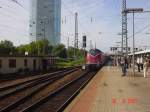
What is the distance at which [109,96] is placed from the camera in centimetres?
1686

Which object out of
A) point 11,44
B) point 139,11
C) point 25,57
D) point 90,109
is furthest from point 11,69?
point 11,44

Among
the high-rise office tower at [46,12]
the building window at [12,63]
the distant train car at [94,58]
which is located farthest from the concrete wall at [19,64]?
the distant train car at [94,58]

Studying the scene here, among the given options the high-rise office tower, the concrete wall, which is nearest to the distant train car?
the high-rise office tower

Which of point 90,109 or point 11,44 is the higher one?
point 11,44

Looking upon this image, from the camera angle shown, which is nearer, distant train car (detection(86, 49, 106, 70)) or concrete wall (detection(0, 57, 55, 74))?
Answer: concrete wall (detection(0, 57, 55, 74))

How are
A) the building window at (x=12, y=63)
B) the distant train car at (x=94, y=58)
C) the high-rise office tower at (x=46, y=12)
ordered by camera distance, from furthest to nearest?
1. the high-rise office tower at (x=46, y=12)
2. the building window at (x=12, y=63)
3. the distant train car at (x=94, y=58)

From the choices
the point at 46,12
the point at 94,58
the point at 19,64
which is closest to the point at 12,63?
the point at 19,64

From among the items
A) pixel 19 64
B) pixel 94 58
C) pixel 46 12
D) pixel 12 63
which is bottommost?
pixel 19 64

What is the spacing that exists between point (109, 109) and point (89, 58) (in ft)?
101

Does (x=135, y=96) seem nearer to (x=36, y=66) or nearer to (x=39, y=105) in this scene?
(x=39, y=105)

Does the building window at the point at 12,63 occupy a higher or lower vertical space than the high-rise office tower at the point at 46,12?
lower

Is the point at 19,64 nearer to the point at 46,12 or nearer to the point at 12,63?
the point at 12,63

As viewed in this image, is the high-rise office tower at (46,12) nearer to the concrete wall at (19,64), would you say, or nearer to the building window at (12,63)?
the concrete wall at (19,64)

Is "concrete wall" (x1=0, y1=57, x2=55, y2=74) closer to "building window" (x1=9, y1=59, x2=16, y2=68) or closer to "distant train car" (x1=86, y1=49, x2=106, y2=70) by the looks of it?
"building window" (x1=9, y1=59, x2=16, y2=68)
